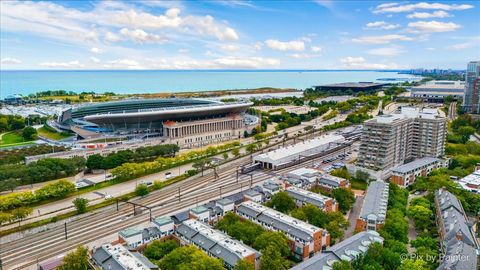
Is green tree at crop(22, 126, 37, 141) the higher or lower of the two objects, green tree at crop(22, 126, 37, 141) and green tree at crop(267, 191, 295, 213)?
the higher

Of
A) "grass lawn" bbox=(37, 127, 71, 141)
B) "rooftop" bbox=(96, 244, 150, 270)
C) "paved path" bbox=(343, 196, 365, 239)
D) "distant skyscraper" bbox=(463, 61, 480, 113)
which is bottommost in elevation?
"paved path" bbox=(343, 196, 365, 239)

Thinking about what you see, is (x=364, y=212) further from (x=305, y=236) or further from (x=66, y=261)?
(x=66, y=261)

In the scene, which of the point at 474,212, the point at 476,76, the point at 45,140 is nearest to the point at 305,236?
the point at 474,212

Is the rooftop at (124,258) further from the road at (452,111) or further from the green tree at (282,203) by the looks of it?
the road at (452,111)

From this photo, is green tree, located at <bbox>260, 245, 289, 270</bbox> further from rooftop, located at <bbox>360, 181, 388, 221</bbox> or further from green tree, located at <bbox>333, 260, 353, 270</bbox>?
rooftop, located at <bbox>360, 181, 388, 221</bbox>

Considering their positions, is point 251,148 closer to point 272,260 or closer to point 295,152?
point 295,152

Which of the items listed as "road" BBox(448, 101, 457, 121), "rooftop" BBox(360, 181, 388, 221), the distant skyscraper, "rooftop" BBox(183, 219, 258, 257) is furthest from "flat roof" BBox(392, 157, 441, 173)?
the distant skyscraper

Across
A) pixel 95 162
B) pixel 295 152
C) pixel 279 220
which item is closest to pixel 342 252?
pixel 279 220
